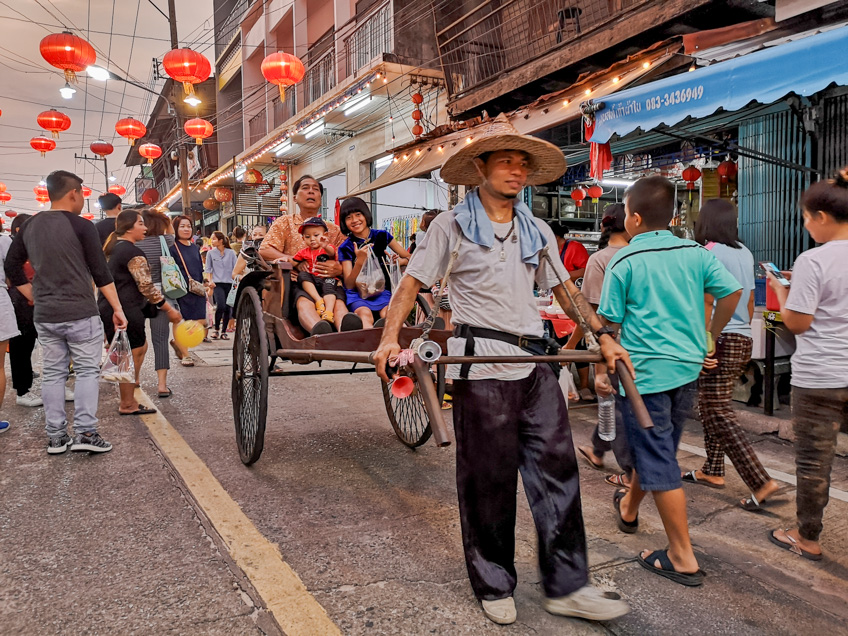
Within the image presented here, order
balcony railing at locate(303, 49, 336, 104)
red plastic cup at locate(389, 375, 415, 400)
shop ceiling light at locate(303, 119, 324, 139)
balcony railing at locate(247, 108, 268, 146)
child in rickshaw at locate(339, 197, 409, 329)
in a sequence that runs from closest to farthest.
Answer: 1. red plastic cup at locate(389, 375, 415, 400)
2. child in rickshaw at locate(339, 197, 409, 329)
3. shop ceiling light at locate(303, 119, 324, 139)
4. balcony railing at locate(303, 49, 336, 104)
5. balcony railing at locate(247, 108, 268, 146)

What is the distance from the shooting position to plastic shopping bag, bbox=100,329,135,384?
5.20m

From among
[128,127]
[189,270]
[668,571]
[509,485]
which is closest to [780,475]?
[668,571]

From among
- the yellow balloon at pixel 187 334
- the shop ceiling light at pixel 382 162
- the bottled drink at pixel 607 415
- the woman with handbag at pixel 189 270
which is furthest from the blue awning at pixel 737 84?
the shop ceiling light at pixel 382 162

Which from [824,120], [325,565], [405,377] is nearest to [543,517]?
[405,377]

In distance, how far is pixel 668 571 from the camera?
2822 millimetres

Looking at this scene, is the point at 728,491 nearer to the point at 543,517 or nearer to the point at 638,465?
the point at 638,465

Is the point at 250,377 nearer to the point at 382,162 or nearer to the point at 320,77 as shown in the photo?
the point at 382,162

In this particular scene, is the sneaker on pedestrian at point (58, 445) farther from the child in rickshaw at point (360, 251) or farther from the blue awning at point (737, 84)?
the blue awning at point (737, 84)

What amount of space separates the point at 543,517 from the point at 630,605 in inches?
22.4

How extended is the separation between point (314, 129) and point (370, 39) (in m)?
2.86

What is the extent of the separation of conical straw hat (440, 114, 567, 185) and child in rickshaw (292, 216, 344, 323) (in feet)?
6.32

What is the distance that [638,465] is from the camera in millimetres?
2867

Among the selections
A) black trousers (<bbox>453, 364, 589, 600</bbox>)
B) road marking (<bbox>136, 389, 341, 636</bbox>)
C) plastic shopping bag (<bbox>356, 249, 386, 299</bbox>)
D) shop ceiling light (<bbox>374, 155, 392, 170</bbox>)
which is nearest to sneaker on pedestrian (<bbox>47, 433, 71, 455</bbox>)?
road marking (<bbox>136, 389, 341, 636</bbox>)

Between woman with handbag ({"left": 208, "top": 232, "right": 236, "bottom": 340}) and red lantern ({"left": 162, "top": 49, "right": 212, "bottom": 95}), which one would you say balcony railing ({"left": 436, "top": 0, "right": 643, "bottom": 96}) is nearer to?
red lantern ({"left": 162, "top": 49, "right": 212, "bottom": 95})
